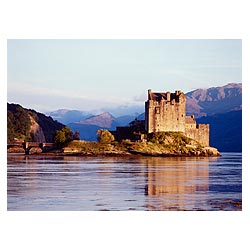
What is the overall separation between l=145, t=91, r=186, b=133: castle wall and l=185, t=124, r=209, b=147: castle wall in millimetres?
1131

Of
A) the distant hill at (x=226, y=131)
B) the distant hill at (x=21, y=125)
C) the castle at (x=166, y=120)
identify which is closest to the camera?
the castle at (x=166, y=120)

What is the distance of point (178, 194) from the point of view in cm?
2373

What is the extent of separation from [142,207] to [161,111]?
58924 mm

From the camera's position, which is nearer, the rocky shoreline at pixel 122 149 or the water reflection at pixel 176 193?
the water reflection at pixel 176 193

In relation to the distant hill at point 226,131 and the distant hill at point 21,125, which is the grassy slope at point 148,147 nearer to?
the distant hill at point 21,125

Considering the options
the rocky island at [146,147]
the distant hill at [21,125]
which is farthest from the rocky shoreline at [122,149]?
the distant hill at [21,125]

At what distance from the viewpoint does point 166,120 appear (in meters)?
78.6

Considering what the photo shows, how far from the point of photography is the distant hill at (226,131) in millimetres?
143125

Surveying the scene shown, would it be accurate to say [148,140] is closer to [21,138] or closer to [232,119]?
[21,138]

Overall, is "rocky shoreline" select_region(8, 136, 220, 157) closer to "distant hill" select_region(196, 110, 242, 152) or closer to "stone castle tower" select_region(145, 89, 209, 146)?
"stone castle tower" select_region(145, 89, 209, 146)

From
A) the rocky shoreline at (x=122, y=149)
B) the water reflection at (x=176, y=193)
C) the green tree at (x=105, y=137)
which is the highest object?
the green tree at (x=105, y=137)

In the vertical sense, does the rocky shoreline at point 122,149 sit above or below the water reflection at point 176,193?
above

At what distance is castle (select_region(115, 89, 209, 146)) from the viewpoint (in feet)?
255

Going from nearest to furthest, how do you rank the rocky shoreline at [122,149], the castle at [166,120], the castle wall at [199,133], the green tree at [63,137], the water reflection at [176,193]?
the water reflection at [176,193]
the rocky shoreline at [122,149]
the green tree at [63,137]
the castle at [166,120]
the castle wall at [199,133]
